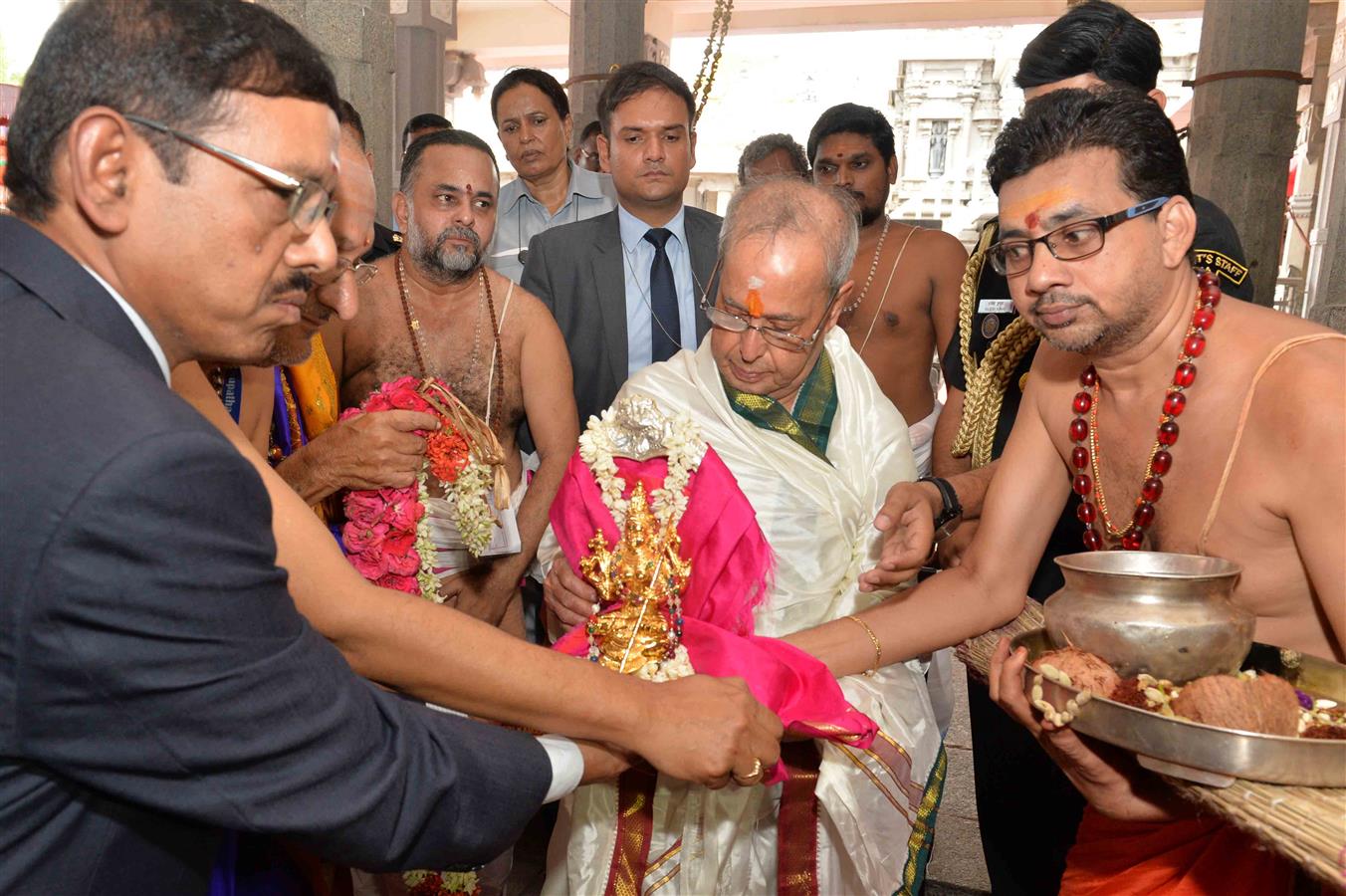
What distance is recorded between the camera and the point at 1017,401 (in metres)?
3.28

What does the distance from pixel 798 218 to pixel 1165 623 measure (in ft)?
4.84

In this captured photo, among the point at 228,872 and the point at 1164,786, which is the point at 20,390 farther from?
the point at 1164,786

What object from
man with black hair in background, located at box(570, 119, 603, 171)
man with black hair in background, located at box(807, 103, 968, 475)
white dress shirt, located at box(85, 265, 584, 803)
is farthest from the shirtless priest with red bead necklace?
man with black hair in background, located at box(570, 119, 603, 171)

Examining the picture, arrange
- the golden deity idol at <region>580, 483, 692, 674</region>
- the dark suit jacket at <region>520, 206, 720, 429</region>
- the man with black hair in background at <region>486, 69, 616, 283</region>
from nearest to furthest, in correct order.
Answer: the golden deity idol at <region>580, 483, 692, 674</region>, the dark suit jacket at <region>520, 206, 720, 429</region>, the man with black hair in background at <region>486, 69, 616, 283</region>

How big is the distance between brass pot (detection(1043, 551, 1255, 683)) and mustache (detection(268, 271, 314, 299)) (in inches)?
53.7

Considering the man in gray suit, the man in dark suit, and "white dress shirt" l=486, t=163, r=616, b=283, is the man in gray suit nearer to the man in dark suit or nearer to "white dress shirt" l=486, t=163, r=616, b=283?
"white dress shirt" l=486, t=163, r=616, b=283

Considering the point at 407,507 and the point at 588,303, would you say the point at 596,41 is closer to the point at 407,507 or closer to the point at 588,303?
the point at 588,303

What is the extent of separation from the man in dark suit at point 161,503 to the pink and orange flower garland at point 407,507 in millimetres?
1467

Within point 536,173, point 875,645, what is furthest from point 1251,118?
point 875,645

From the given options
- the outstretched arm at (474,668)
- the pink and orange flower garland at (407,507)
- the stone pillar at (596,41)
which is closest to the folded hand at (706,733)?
the outstretched arm at (474,668)

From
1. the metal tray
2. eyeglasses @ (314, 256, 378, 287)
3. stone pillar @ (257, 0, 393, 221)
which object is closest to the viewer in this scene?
the metal tray

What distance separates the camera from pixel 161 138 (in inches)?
53.4

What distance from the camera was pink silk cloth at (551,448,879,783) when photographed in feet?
7.47

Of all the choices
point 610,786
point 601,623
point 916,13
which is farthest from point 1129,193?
point 916,13
